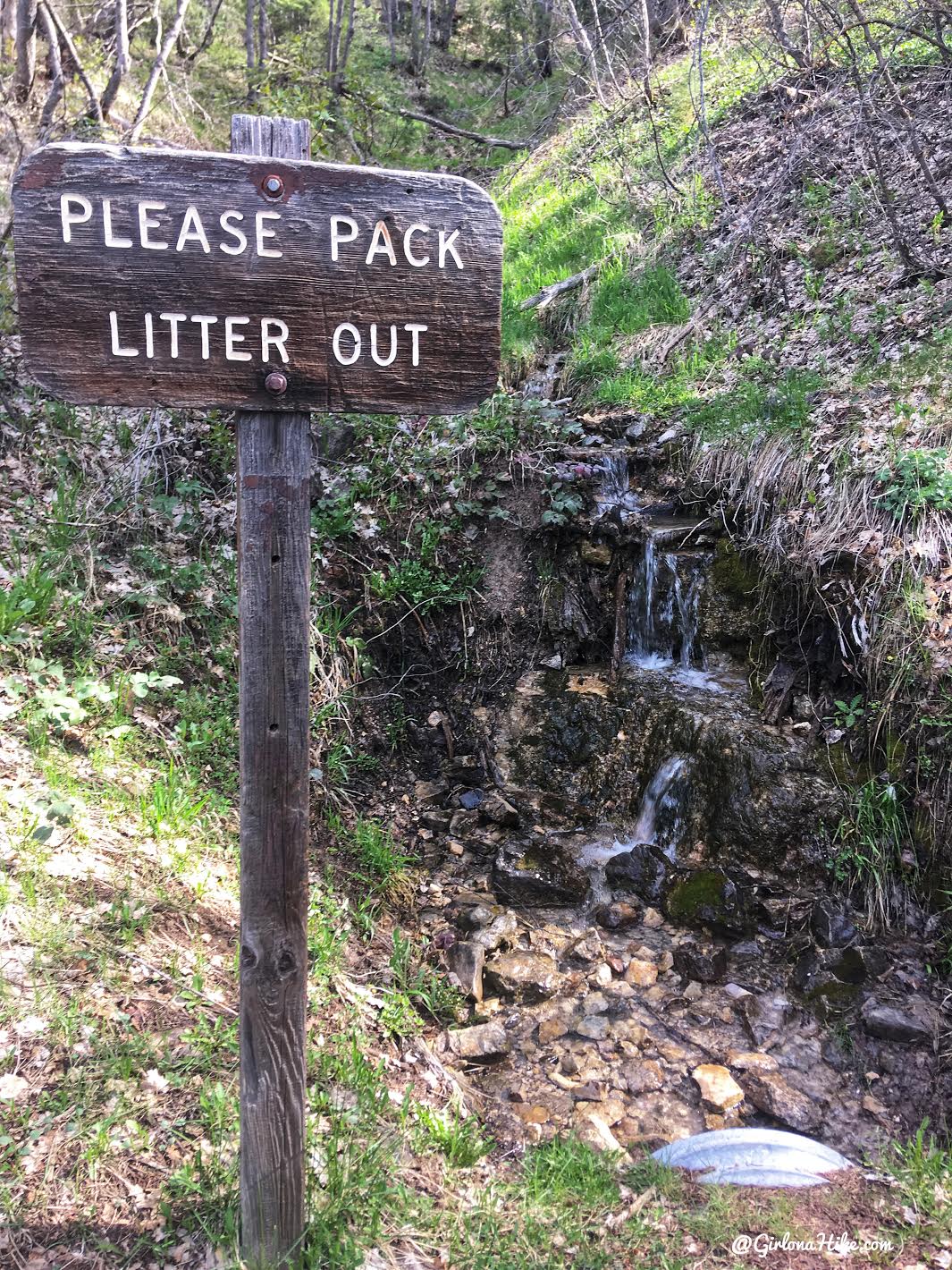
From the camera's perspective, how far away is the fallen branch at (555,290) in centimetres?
786

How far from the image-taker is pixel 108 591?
14.4 ft

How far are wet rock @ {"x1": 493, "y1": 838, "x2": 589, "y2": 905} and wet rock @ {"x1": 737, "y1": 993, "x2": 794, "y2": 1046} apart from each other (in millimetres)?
968

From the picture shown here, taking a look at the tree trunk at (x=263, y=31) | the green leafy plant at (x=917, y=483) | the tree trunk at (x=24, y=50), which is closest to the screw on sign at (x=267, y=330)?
the green leafy plant at (x=917, y=483)

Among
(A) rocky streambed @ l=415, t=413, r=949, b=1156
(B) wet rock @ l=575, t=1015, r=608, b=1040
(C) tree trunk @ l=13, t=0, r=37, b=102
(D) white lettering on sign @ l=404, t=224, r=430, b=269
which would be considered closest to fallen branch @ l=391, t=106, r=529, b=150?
(C) tree trunk @ l=13, t=0, r=37, b=102

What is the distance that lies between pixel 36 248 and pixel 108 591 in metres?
3.05

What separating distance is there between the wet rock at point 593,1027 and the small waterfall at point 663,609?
243 centimetres

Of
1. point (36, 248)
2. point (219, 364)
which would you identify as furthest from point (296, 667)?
point (36, 248)

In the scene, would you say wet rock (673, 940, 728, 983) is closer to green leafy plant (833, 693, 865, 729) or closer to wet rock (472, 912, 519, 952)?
wet rock (472, 912, 519, 952)

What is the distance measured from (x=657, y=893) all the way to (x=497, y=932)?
89 cm

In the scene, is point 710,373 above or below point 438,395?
above

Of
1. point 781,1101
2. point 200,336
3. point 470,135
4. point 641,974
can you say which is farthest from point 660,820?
point 470,135

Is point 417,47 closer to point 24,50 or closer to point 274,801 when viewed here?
point 24,50

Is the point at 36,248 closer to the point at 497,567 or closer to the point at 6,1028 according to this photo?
the point at 6,1028

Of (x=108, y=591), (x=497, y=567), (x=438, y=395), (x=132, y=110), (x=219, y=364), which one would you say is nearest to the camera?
(x=219, y=364)
